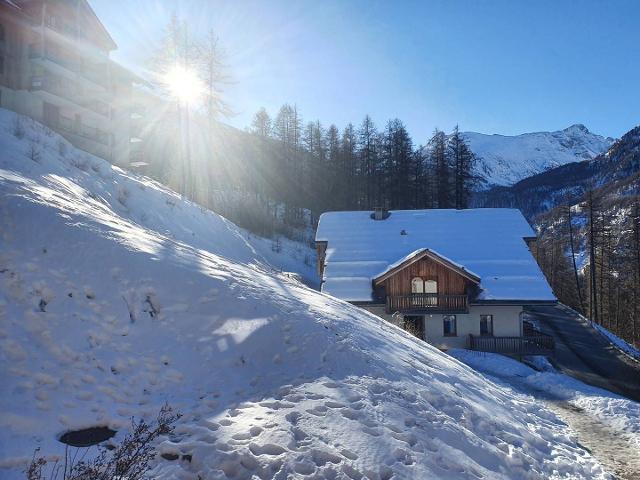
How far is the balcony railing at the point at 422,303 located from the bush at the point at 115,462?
1952 centimetres

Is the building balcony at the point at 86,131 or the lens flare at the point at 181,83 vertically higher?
the lens flare at the point at 181,83

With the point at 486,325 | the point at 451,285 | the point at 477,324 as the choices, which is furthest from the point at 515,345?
the point at 451,285

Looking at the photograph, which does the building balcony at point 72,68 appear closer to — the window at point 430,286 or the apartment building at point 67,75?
the apartment building at point 67,75

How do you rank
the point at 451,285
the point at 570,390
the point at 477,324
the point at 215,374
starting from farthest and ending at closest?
1. the point at 451,285
2. the point at 477,324
3. the point at 570,390
4. the point at 215,374

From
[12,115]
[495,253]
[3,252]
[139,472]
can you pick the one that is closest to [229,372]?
[139,472]

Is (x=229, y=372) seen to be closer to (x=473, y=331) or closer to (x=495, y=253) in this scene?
(x=473, y=331)

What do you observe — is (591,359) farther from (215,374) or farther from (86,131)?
(86,131)

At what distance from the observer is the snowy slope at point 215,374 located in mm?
4531

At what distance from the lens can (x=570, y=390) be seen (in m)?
14.9

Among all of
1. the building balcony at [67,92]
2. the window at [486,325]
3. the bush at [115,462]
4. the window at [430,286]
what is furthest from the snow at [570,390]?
the building balcony at [67,92]

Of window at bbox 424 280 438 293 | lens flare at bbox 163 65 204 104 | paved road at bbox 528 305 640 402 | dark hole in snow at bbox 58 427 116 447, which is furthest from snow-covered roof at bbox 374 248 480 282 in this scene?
dark hole in snow at bbox 58 427 116 447

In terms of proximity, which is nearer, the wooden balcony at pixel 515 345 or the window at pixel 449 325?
the wooden balcony at pixel 515 345

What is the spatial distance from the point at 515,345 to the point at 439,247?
7738 millimetres

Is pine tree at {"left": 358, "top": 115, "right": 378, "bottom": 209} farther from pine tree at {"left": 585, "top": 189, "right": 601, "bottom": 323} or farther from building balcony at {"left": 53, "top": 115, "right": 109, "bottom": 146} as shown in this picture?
building balcony at {"left": 53, "top": 115, "right": 109, "bottom": 146}
